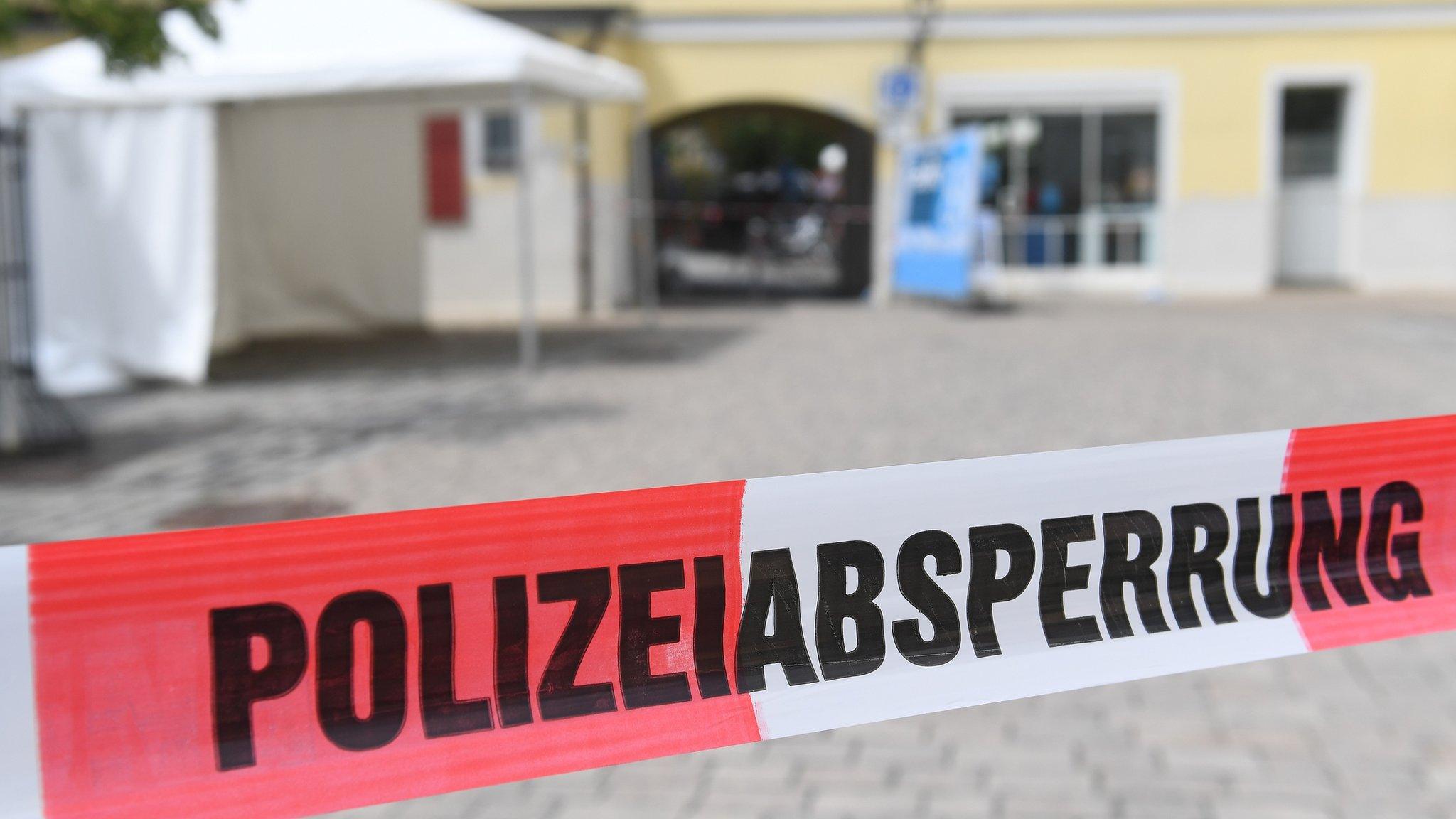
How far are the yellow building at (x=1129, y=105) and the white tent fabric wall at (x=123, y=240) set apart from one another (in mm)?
7549

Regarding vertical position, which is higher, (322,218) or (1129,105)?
(1129,105)

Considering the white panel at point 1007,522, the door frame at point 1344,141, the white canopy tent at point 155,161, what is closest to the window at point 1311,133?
the door frame at point 1344,141

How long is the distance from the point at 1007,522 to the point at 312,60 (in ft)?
31.6

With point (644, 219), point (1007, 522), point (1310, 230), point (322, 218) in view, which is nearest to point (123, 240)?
point (322, 218)

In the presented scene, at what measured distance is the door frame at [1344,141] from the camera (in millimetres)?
19547

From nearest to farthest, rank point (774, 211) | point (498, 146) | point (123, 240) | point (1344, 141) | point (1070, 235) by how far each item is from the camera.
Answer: point (123, 240) → point (498, 146) → point (1070, 235) → point (1344, 141) → point (774, 211)

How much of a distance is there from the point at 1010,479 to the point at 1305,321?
13.7 metres

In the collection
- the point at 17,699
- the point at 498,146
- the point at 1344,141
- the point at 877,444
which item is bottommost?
the point at 877,444

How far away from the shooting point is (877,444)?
26.2 feet

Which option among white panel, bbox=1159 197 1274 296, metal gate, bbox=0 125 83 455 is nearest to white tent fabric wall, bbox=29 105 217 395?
metal gate, bbox=0 125 83 455

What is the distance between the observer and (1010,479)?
103 inches

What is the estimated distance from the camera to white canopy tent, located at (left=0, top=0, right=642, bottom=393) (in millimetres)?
11258

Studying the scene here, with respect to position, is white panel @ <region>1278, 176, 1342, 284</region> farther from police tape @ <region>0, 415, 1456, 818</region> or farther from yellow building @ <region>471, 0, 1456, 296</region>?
police tape @ <region>0, 415, 1456, 818</region>

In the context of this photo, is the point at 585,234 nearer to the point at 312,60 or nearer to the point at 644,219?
the point at 644,219
